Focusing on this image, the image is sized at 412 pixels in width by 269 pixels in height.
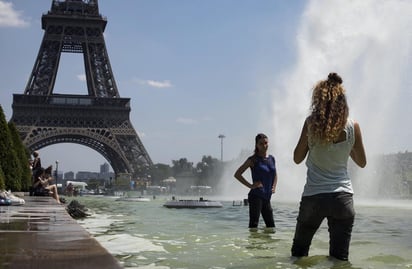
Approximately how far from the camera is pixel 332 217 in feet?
14.9

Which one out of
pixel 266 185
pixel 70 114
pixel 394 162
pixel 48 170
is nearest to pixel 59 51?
pixel 70 114

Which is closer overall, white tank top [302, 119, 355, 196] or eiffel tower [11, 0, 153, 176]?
white tank top [302, 119, 355, 196]

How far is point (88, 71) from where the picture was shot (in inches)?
2879

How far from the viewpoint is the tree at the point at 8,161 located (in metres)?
19.4

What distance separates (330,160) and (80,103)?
2673 inches

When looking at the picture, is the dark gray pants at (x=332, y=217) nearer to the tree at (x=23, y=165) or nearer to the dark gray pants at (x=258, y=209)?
the dark gray pants at (x=258, y=209)

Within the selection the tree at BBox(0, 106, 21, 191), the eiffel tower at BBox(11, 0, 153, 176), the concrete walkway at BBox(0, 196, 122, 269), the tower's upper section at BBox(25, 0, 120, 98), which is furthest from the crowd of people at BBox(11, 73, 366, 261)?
the tower's upper section at BBox(25, 0, 120, 98)

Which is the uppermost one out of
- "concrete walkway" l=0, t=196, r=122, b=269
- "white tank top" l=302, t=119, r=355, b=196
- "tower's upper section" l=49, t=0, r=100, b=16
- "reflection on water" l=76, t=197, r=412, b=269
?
"tower's upper section" l=49, t=0, r=100, b=16

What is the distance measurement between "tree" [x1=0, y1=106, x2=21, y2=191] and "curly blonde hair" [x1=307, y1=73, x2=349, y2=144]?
1652cm

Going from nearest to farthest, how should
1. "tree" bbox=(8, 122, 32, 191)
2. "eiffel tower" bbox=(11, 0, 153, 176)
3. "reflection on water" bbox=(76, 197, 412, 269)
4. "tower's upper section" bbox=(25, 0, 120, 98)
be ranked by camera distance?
"reflection on water" bbox=(76, 197, 412, 269) < "tree" bbox=(8, 122, 32, 191) < "eiffel tower" bbox=(11, 0, 153, 176) < "tower's upper section" bbox=(25, 0, 120, 98)

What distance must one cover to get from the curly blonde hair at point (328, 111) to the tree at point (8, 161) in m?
16.5

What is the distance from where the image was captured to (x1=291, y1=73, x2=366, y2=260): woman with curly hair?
4.46 meters

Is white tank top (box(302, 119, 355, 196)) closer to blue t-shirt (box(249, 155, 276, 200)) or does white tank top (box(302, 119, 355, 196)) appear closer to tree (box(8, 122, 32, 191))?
blue t-shirt (box(249, 155, 276, 200))

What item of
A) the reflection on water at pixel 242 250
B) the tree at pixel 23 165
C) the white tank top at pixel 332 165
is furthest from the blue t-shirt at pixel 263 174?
the tree at pixel 23 165
